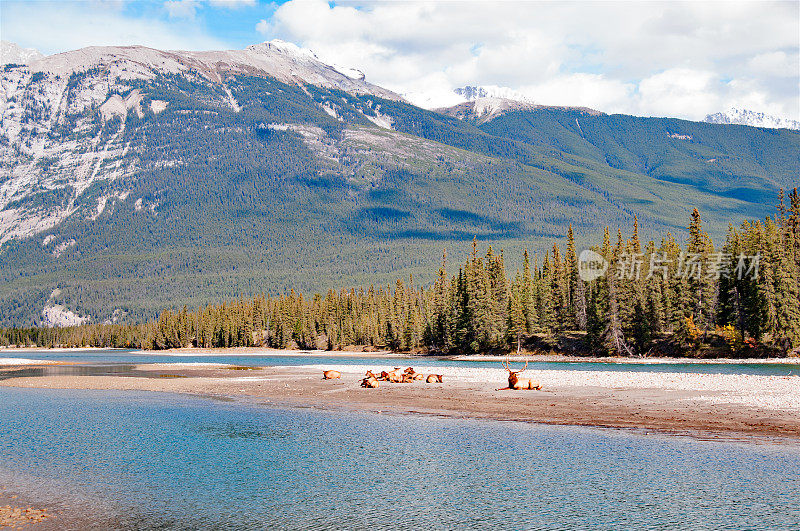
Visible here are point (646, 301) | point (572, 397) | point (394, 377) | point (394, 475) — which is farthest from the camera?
point (646, 301)

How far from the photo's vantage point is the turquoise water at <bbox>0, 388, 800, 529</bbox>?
73.8 ft

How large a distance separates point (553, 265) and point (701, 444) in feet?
374

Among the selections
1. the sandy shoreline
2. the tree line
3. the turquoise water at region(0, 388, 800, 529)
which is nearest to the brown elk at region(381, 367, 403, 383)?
the sandy shoreline

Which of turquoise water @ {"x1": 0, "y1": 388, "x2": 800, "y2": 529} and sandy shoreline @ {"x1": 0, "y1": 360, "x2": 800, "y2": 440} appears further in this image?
sandy shoreline @ {"x1": 0, "y1": 360, "x2": 800, "y2": 440}

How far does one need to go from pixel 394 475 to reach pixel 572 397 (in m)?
24.5

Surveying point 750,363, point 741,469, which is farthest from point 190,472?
point 750,363

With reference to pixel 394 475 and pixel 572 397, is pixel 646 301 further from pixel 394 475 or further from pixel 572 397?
pixel 394 475

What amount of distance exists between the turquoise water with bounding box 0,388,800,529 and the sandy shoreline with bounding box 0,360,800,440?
4.03 meters

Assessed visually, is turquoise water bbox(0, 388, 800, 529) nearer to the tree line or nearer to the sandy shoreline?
the sandy shoreline

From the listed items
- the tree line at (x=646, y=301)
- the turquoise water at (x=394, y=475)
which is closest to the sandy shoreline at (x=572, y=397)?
the turquoise water at (x=394, y=475)

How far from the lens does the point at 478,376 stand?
69500 mm

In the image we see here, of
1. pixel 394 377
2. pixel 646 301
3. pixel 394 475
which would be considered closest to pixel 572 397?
pixel 394 377

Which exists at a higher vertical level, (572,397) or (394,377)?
(394,377)

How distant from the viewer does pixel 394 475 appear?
2819cm
